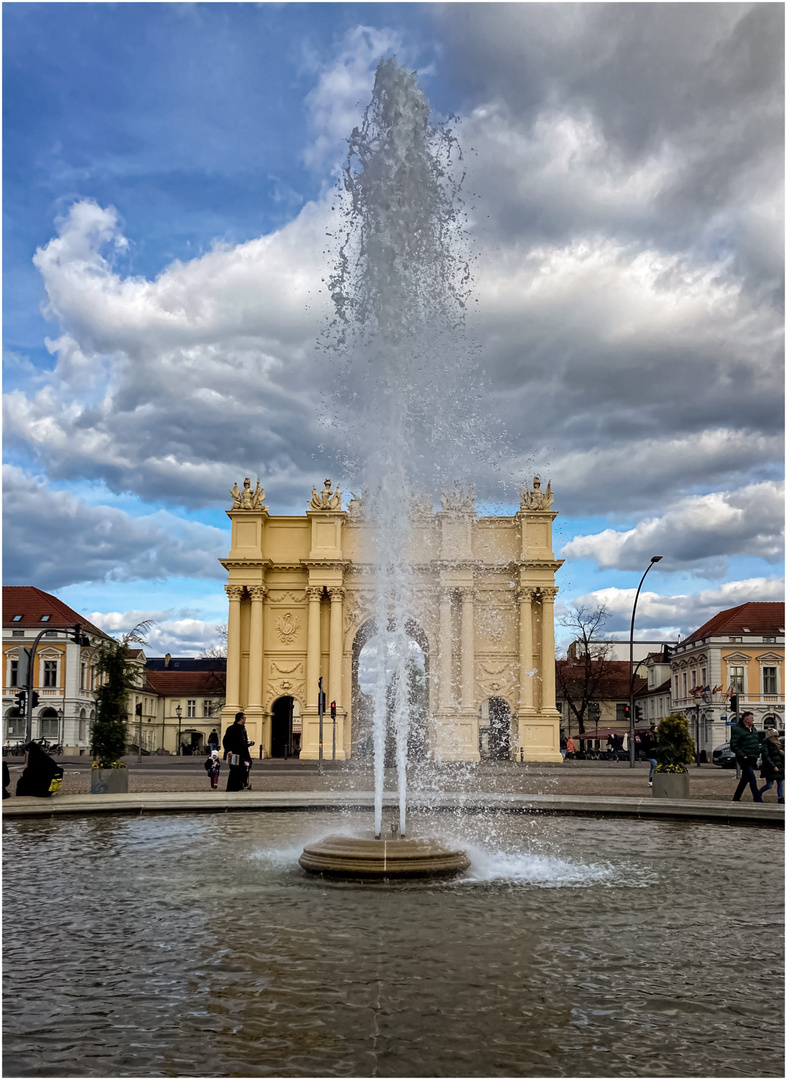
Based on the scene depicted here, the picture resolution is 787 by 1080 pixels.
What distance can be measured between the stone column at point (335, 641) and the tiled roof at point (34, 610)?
22108 millimetres

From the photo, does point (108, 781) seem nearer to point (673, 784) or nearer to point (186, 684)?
point (673, 784)

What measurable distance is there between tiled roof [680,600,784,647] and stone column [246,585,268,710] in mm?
35773

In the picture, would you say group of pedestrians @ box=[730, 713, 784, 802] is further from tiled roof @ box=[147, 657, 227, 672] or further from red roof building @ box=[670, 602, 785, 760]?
tiled roof @ box=[147, 657, 227, 672]

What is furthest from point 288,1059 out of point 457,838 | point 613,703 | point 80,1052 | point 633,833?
point 613,703

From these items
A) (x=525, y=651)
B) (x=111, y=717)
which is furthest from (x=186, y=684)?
(x=111, y=717)

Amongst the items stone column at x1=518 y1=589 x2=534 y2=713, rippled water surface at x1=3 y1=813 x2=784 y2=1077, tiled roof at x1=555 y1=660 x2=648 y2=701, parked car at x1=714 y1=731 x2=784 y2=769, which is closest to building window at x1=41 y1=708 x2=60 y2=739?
stone column at x1=518 y1=589 x2=534 y2=713

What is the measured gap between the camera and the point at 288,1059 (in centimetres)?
454

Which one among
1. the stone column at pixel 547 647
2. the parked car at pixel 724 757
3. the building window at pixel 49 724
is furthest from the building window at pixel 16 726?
the parked car at pixel 724 757

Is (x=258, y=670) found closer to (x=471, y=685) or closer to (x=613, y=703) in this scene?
(x=471, y=685)

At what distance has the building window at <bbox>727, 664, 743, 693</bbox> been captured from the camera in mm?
73688

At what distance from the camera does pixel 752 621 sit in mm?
75875

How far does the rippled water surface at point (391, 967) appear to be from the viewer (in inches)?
182

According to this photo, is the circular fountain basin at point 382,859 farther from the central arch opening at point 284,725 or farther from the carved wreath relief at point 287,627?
the central arch opening at point 284,725

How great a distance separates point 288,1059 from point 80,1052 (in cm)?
99
